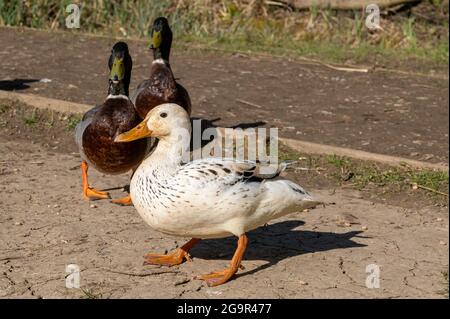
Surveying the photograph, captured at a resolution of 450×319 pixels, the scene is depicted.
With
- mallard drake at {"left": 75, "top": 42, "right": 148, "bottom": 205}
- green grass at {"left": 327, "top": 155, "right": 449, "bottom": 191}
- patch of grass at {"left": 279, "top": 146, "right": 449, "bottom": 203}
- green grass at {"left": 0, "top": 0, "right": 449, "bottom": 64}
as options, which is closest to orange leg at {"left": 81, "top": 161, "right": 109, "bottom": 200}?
mallard drake at {"left": 75, "top": 42, "right": 148, "bottom": 205}

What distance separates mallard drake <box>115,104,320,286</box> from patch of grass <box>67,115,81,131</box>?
290 cm

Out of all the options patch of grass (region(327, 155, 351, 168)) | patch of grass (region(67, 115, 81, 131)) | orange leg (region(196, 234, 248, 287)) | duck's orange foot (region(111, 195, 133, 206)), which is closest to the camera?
orange leg (region(196, 234, 248, 287))

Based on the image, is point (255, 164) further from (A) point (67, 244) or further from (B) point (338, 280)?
(A) point (67, 244)

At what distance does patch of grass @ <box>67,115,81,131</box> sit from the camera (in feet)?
27.0

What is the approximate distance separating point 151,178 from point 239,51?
6.57m

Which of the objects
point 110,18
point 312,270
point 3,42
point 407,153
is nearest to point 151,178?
point 312,270

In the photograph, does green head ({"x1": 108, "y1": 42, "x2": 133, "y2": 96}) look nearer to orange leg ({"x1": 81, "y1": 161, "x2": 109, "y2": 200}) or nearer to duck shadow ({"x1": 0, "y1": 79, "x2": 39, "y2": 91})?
orange leg ({"x1": 81, "y1": 161, "x2": 109, "y2": 200})

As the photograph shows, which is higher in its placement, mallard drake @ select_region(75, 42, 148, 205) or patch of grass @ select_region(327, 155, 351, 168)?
mallard drake @ select_region(75, 42, 148, 205)

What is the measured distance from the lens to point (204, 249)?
19.3 feet

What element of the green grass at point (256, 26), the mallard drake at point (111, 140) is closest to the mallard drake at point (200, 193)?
the mallard drake at point (111, 140)

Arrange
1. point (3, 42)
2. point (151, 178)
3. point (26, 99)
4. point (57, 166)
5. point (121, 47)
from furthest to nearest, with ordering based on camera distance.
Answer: point (3, 42)
point (26, 99)
point (57, 166)
point (121, 47)
point (151, 178)

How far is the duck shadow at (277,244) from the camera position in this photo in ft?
18.9

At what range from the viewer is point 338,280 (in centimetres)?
535

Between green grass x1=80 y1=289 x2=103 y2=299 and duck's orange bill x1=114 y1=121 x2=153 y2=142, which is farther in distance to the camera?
duck's orange bill x1=114 y1=121 x2=153 y2=142
